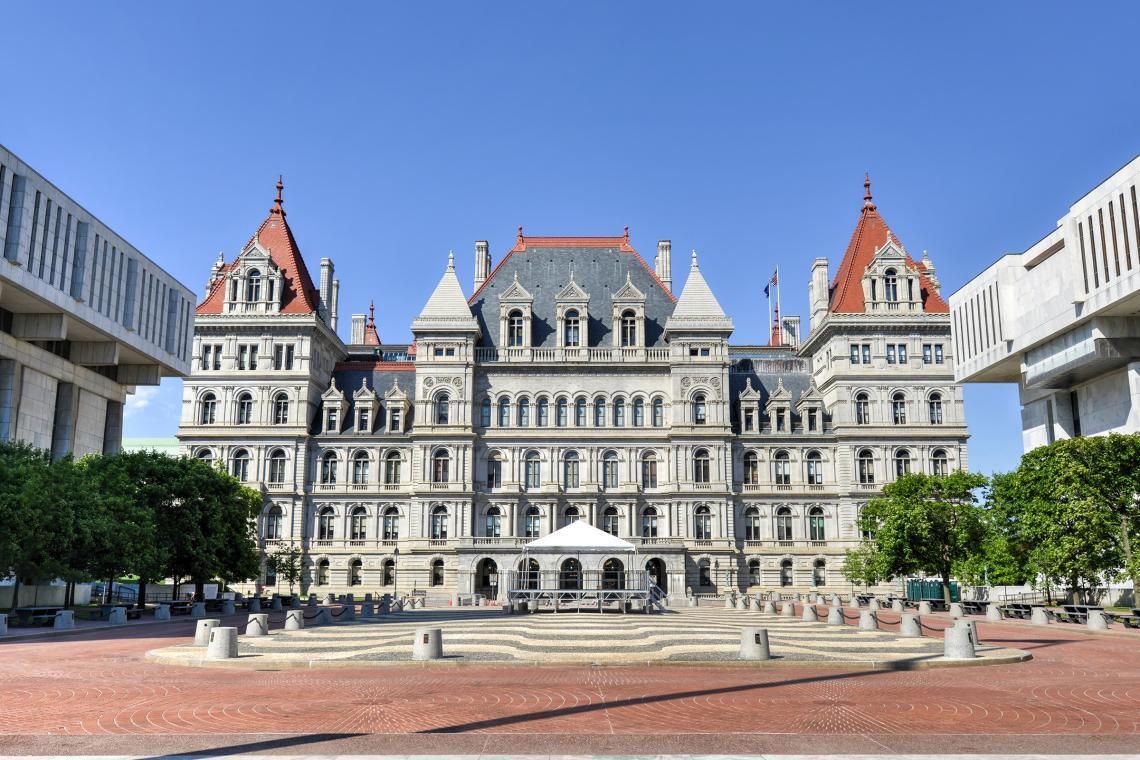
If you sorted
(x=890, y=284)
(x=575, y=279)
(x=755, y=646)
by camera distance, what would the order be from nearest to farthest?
1. (x=755, y=646)
2. (x=890, y=284)
3. (x=575, y=279)

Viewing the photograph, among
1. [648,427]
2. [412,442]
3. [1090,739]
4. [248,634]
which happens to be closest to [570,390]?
[648,427]

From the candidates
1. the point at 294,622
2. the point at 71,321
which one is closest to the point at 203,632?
the point at 294,622

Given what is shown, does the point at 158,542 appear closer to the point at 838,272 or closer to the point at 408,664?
the point at 408,664

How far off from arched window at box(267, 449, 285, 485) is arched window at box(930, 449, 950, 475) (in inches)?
2018

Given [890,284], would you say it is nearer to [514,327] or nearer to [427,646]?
[514,327]

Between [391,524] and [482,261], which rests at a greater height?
[482,261]

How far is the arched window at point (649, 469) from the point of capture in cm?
7531

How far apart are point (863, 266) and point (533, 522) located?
34.8 m

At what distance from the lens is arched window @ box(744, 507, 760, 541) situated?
75062 millimetres

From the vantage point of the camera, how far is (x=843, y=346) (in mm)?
75375

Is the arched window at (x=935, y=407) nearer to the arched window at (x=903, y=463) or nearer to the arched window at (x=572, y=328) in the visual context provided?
the arched window at (x=903, y=463)

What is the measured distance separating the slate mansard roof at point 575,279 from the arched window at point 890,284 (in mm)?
17284

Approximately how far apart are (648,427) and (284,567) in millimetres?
29638

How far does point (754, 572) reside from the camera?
7412 centimetres
